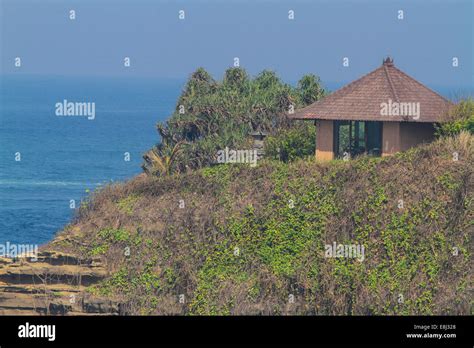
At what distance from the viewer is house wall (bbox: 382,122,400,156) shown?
53938 mm

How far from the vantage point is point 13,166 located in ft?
433

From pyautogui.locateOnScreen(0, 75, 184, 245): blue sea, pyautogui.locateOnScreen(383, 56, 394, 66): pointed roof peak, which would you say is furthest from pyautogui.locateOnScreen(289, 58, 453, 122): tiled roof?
pyautogui.locateOnScreen(0, 75, 184, 245): blue sea

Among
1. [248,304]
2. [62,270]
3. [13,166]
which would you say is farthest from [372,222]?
[13,166]

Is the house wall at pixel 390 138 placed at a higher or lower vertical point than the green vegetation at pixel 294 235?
higher

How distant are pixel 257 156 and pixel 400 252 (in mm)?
9720

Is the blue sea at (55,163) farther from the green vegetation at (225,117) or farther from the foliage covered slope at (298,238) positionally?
the foliage covered slope at (298,238)

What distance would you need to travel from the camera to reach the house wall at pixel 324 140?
180ft

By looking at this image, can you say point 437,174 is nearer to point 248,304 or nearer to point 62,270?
point 248,304

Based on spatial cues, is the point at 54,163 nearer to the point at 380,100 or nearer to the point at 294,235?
the point at 380,100

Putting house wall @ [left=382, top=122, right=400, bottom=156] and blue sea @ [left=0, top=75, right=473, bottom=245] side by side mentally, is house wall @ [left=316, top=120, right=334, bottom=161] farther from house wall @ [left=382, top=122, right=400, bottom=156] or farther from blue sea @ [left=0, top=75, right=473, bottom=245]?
blue sea @ [left=0, top=75, right=473, bottom=245]

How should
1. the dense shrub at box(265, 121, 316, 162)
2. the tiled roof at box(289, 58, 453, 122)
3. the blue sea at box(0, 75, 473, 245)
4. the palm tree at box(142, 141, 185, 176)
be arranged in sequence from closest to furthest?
the tiled roof at box(289, 58, 453, 122)
the dense shrub at box(265, 121, 316, 162)
the palm tree at box(142, 141, 185, 176)
the blue sea at box(0, 75, 473, 245)

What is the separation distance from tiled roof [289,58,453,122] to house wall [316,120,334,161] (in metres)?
0.43

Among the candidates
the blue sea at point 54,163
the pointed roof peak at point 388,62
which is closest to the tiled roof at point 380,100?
the pointed roof peak at point 388,62

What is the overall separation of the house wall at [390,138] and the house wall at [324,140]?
214cm
